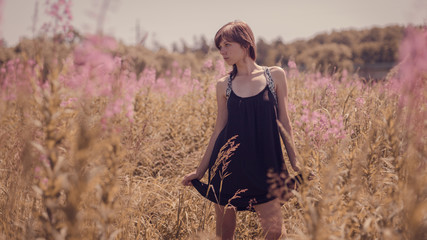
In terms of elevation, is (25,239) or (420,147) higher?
(420,147)

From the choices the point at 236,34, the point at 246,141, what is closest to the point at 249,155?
the point at 246,141

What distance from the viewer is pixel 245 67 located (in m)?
2.57

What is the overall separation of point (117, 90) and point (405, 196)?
4.19ft

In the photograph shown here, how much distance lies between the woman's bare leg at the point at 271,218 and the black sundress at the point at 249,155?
4 centimetres

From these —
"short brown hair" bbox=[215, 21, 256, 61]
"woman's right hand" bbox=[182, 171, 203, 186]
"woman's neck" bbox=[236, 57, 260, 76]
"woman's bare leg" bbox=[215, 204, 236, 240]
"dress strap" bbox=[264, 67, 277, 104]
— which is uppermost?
"short brown hair" bbox=[215, 21, 256, 61]

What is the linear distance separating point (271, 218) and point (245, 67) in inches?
48.2

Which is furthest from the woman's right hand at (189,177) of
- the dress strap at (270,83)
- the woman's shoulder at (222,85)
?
the dress strap at (270,83)

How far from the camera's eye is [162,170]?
3.95 metres

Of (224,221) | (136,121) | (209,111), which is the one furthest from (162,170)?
(224,221)

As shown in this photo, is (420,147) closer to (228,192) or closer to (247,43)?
(228,192)

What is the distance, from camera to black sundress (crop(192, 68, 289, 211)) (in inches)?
87.0

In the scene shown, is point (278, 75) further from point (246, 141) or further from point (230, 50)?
point (246, 141)

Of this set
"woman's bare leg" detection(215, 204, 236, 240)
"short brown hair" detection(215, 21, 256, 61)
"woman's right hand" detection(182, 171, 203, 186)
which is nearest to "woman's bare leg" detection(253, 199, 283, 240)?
"woman's bare leg" detection(215, 204, 236, 240)

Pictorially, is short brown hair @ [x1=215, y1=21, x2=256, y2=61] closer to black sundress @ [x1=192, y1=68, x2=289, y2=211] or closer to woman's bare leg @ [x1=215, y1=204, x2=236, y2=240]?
black sundress @ [x1=192, y1=68, x2=289, y2=211]
